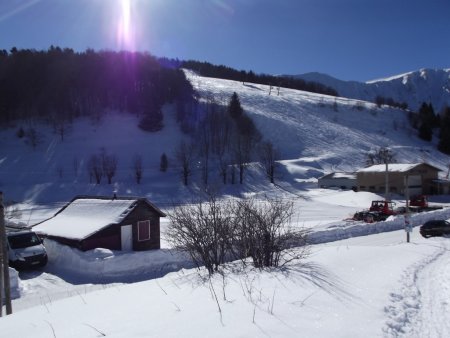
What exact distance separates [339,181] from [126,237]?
4902 cm

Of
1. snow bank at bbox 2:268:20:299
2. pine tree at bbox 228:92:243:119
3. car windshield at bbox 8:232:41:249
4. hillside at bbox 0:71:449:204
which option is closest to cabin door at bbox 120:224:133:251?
car windshield at bbox 8:232:41:249

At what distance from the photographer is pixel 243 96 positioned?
111 metres

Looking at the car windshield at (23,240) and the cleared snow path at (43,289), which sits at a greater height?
the car windshield at (23,240)

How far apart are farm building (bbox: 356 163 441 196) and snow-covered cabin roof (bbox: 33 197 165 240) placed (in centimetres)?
4340

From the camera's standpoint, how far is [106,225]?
77.7 ft

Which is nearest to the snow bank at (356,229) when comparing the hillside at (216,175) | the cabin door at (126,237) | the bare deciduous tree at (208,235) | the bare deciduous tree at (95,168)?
the cabin door at (126,237)

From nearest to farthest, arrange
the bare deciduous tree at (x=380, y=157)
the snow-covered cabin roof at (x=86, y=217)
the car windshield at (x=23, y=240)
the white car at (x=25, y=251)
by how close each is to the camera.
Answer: the white car at (x=25, y=251) < the car windshield at (x=23, y=240) < the snow-covered cabin roof at (x=86, y=217) < the bare deciduous tree at (x=380, y=157)

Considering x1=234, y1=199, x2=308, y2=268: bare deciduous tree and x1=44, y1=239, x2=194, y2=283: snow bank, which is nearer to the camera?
x1=234, y1=199, x2=308, y2=268: bare deciduous tree

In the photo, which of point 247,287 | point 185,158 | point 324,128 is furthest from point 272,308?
point 324,128

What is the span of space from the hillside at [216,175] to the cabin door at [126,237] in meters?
30.6

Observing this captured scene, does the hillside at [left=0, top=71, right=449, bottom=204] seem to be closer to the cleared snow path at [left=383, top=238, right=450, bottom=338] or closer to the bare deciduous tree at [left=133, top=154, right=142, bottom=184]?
the bare deciduous tree at [left=133, top=154, right=142, bottom=184]

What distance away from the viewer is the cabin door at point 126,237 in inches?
972

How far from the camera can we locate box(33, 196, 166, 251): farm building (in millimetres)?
23219

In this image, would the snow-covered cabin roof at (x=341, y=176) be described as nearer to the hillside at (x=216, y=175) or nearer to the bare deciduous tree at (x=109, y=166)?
the hillside at (x=216, y=175)
